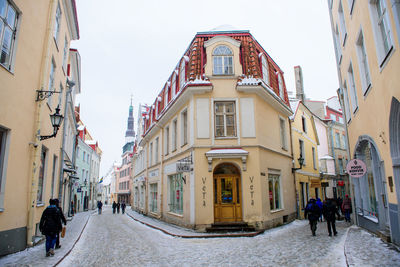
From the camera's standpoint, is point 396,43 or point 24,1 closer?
point 396,43

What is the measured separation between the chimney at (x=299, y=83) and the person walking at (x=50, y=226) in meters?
24.6

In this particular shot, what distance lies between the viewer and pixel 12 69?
761 cm

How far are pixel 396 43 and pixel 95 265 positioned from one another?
29.8ft

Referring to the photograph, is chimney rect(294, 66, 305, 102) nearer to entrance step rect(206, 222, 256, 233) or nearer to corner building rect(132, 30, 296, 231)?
corner building rect(132, 30, 296, 231)

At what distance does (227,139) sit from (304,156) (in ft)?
33.0

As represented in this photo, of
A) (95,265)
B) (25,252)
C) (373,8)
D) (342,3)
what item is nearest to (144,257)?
(95,265)

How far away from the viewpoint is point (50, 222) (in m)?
7.82

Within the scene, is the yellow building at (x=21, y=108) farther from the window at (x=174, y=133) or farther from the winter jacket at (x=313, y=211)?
the winter jacket at (x=313, y=211)

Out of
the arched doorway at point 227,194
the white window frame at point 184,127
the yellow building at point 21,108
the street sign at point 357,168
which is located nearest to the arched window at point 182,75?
the white window frame at point 184,127

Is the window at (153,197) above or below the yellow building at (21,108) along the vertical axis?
below

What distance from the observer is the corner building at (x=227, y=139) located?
1301 cm

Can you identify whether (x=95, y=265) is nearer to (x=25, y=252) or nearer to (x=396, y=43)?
(x=25, y=252)

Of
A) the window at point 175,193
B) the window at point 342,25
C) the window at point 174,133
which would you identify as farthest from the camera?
the window at point 174,133

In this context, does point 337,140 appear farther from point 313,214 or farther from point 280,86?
point 313,214
